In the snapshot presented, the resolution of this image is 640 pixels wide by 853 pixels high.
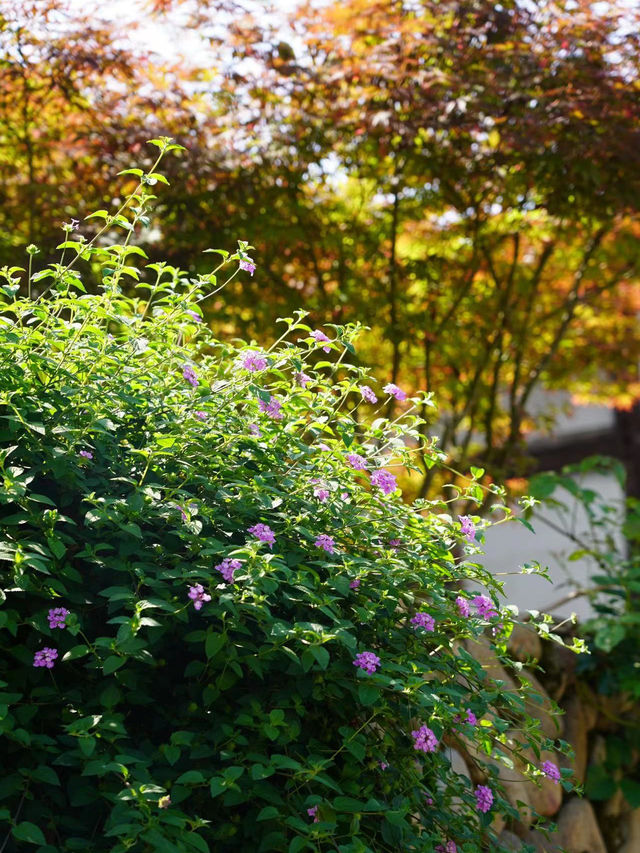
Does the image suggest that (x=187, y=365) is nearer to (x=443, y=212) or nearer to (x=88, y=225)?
(x=88, y=225)

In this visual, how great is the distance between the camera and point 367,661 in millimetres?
1839

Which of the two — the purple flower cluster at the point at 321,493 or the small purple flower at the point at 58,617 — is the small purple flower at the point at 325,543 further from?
the small purple flower at the point at 58,617

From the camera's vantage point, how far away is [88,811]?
1776 millimetres

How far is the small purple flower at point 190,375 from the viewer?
6.95 ft

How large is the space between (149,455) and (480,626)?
828mm

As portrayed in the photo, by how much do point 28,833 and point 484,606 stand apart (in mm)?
1054

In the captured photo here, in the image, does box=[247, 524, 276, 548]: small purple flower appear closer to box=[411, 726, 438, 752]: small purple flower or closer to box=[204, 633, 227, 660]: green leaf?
box=[204, 633, 227, 660]: green leaf

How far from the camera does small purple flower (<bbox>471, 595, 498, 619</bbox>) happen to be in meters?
2.16

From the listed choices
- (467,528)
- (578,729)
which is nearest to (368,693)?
(467,528)

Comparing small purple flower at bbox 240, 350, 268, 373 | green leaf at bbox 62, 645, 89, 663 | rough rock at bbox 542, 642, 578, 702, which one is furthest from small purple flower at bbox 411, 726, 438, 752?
rough rock at bbox 542, 642, 578, 702

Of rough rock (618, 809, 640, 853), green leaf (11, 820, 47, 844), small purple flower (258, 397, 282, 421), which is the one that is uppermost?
small purple flower (258, 397, 282, 421)

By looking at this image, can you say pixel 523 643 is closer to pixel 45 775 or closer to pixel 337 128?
pixel 337 128

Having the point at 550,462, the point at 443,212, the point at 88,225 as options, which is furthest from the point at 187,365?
the point at 550,462

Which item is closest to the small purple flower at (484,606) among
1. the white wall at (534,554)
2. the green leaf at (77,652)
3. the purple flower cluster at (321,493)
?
the purple flower cluster at (321,493)
